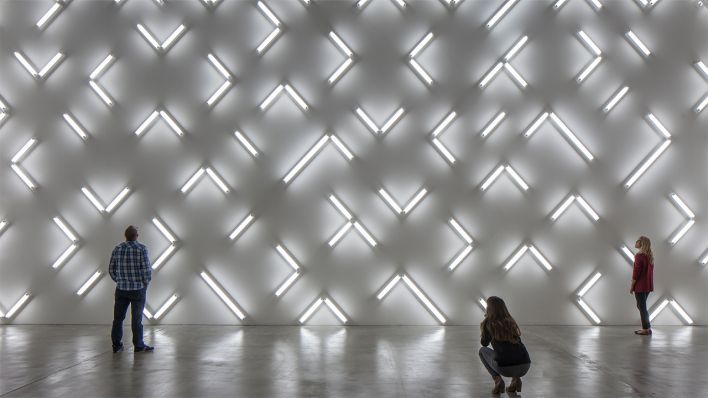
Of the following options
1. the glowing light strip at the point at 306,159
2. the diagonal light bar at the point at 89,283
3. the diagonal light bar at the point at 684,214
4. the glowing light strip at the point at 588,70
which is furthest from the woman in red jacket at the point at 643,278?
the diagonal light bar at the point at 89,283

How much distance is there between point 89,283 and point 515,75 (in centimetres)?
564

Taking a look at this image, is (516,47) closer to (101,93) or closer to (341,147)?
(341,147)

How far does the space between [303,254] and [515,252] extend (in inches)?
98.2

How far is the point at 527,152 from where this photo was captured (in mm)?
7547

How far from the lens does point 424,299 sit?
7500 mm

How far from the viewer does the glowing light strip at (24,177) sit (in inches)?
302

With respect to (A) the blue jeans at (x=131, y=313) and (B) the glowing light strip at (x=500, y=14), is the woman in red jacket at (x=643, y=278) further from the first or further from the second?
(A) the blue jeans at (x=131, y=313)

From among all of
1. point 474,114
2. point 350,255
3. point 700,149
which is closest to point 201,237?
point 350,255

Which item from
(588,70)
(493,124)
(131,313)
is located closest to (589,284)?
(493,124)

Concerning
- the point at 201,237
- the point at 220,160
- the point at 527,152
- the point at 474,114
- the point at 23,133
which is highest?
the point at 23,133

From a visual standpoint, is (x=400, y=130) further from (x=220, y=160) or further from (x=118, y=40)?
(x=118, y=40)

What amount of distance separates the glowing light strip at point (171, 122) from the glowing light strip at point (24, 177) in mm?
1757

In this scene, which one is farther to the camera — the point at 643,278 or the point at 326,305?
the point at 326,305

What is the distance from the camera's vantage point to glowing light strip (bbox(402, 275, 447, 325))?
295 inches
